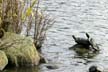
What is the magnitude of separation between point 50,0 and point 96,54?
314 inches

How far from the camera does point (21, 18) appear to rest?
37.2 feet

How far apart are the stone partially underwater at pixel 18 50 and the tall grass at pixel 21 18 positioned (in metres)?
0.35

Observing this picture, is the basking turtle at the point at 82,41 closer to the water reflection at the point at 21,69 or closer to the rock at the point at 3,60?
the water reflection at the point at 21,69

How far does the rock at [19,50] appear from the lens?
1075 centimetres

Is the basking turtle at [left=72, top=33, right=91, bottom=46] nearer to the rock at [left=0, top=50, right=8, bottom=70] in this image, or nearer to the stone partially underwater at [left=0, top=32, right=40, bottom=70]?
the stone partially underwater at [left=0, top=32, right=40, bottom=70]

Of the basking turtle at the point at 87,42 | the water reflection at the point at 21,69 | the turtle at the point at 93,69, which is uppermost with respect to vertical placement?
the basking turtle at the point at 87,42

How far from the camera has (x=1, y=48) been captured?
10.8 m

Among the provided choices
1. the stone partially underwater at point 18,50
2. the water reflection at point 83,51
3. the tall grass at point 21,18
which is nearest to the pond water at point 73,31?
the water reflection at point 83,51

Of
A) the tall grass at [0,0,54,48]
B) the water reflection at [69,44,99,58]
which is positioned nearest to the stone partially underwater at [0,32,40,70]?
the tall grass at [0,0,54,48]

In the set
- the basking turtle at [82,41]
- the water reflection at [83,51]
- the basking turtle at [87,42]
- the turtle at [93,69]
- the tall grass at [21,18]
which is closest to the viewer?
the turtle at [93,69]

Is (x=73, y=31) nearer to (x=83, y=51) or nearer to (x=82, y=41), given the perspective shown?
(x=82, y=41)

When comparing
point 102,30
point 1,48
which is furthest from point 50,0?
point 1,48

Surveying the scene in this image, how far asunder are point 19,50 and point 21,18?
891 mm

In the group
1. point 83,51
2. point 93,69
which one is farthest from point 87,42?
point 93,69
